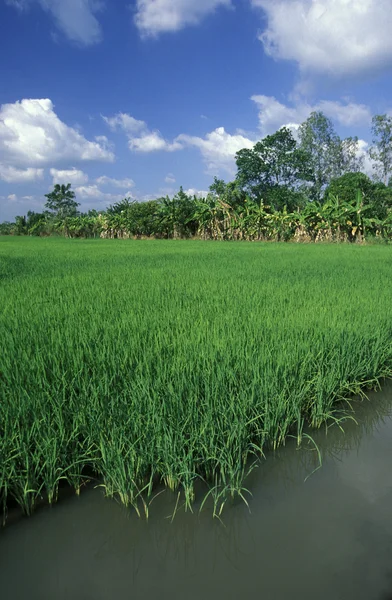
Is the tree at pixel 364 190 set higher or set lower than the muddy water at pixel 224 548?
higher

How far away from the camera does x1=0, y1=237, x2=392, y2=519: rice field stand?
1.69 m

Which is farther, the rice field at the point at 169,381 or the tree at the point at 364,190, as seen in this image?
the tree at the point at 364,190

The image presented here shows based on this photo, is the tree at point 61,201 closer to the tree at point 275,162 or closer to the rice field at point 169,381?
the tree at point 275,162

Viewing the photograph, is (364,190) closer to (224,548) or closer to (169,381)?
(169,381)

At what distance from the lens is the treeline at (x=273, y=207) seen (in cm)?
1827

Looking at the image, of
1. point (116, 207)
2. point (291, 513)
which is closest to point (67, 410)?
point (291, 513)

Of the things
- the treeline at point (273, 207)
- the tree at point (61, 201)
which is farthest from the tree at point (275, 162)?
the tree at point (61, 201)

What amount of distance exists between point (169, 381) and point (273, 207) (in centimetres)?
1942

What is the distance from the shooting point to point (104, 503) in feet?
5.43

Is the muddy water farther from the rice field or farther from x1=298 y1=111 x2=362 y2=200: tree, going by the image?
x1=298 y1=111 x2=362 y2=200: tree

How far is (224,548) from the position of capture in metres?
1.40

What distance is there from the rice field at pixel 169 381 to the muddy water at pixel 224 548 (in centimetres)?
10

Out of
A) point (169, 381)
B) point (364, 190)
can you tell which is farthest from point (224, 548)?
point (364, 190)

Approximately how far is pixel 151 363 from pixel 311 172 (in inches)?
1395
